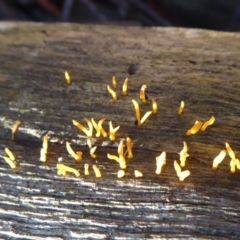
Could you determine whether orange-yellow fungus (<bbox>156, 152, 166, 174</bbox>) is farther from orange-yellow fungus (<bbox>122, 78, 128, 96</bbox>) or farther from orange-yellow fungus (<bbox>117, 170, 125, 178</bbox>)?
orange-yellow fungus (<bbox>122, 78, 128, 96</bbox>)

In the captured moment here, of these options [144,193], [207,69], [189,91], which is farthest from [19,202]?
[207,69]

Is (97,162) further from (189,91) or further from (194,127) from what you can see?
(189,91)

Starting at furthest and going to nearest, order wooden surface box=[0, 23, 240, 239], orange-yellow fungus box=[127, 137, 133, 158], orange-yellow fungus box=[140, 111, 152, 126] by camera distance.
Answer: orange-yellow fungus box=[140, 111, 152, 126] < orange-yellow fungus box=[127, 137, 133, 158] < wooden surface box=[0, 23, 240, 239]

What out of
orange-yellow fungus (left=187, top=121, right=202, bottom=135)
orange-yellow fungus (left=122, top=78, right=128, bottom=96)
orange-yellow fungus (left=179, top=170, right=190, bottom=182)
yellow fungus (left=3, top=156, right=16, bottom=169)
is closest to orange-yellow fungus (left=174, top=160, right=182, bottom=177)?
orange-yellow fungus (left=179, top=170, right=190, bottom=182)

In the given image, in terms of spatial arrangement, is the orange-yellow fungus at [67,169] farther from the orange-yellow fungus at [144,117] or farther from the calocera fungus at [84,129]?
the orange-yellow fungus at [144,117]

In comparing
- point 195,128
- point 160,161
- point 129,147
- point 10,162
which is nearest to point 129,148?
point 129,147

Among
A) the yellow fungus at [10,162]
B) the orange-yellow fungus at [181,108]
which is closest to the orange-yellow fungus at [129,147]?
the orange-yellow fungus at [181,108]

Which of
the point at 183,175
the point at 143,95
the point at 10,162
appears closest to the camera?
the point at 183,175

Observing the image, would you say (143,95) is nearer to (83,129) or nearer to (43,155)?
(83,129)
